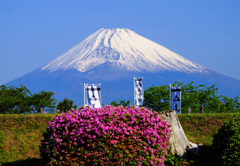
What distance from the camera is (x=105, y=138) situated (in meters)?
9.38

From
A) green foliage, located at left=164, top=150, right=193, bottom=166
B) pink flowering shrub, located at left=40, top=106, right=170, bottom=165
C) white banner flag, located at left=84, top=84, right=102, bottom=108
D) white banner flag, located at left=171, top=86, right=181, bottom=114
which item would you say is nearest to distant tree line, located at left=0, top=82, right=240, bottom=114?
white banner flag, located at left=171, top=86, right=181, bottom=114

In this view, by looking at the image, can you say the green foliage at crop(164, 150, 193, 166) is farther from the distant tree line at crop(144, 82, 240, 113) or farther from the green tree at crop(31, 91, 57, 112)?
the green tree at crop(31, 91, 57, 112)

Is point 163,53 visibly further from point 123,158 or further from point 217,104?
point 123,158

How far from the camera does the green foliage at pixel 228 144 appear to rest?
9.43 metres

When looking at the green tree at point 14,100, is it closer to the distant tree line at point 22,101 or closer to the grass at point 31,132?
the distant tree line at point 22,101

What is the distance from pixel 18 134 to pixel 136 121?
A: 27.3ft

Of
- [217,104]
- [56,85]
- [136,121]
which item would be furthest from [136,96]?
[56,85]

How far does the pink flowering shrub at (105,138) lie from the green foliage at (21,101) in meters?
24.8

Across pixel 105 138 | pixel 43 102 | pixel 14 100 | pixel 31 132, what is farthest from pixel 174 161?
pixel 43 102

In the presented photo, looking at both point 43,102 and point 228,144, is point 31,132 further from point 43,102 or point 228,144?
point 43,102

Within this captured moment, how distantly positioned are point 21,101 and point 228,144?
2738cm

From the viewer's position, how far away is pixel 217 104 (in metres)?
31.1

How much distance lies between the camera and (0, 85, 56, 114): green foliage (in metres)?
33.5

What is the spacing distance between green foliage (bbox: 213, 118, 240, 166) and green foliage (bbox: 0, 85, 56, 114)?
26153 mm
